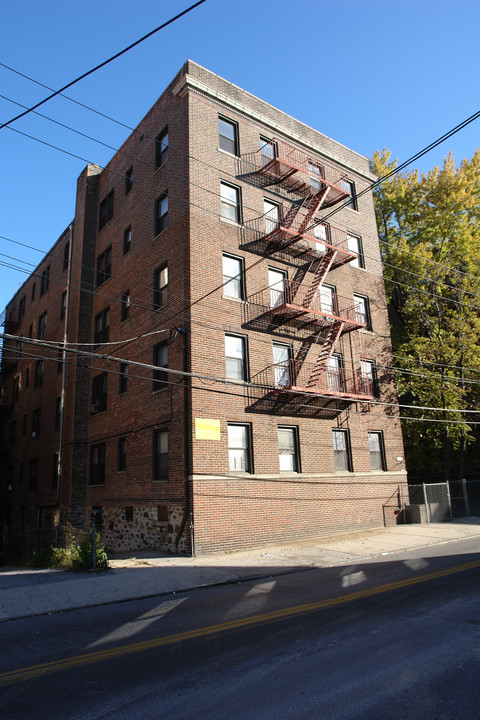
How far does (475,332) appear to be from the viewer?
2381cm

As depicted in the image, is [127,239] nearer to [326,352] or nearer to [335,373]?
[326,352]

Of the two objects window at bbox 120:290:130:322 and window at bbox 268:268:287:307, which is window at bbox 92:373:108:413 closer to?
window at bbox 120:290:130:322

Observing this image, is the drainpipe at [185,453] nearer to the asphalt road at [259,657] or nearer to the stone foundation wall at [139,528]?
the stone foundation wall at [139,528]

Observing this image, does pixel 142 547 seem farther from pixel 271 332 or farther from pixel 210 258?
pixel 210 258

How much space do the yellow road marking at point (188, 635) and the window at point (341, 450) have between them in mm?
9035

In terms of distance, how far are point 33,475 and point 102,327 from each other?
10604mm

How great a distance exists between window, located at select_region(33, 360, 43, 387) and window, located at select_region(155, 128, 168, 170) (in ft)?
49.5

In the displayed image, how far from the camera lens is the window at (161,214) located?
1888cm

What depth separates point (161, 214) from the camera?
63.2 ft

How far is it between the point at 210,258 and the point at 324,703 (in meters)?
14.5

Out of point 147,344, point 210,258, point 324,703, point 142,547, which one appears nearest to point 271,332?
point 210,258

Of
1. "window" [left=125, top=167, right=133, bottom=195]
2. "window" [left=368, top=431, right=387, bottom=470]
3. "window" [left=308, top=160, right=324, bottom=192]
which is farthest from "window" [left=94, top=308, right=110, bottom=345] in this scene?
"window" [left=368, top=431, right=387, bottom=470]

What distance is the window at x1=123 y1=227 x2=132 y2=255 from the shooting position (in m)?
21.6

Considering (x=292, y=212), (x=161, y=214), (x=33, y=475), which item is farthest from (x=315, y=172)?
(x=33, y=475)
